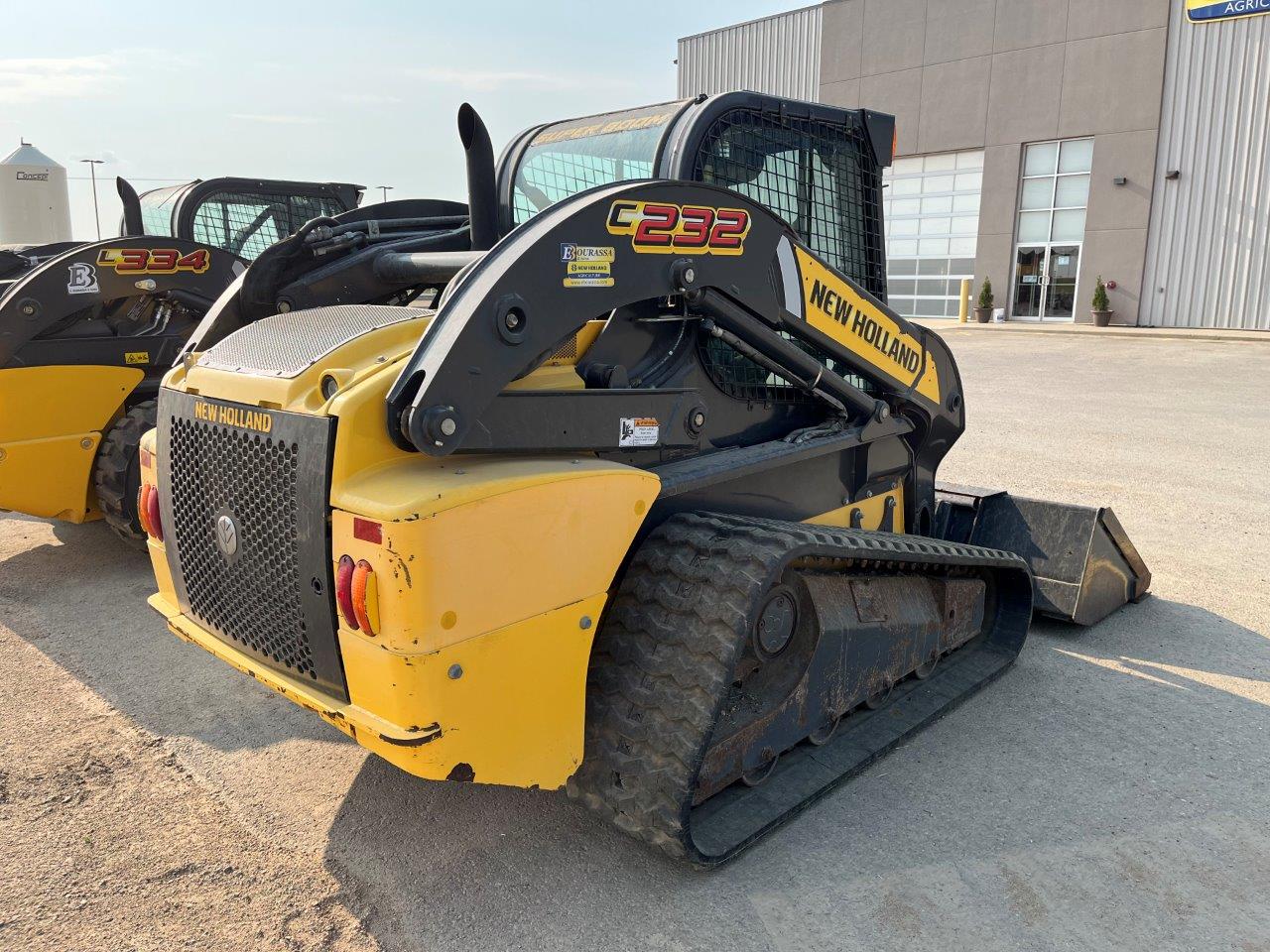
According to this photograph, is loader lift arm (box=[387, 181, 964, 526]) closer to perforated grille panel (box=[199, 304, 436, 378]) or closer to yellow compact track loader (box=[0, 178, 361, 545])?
perforated grille panel (box=[199, 304, 436, 378])

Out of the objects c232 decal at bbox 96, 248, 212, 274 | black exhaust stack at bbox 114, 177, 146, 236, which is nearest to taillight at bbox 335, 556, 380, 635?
c232 decal at bbox 96, 248, 212, 274

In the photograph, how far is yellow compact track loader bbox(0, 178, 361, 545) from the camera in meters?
5.40

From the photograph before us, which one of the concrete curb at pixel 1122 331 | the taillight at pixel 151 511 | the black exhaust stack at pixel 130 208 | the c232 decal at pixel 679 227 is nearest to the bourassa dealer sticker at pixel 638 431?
the c232 decal at pixel 679 227

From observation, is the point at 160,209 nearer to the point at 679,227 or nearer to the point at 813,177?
the point at 813,177

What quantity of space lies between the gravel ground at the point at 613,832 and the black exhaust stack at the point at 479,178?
1.90 m

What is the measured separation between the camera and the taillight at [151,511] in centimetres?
326

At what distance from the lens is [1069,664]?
4.42 m

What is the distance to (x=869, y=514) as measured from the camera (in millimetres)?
4371

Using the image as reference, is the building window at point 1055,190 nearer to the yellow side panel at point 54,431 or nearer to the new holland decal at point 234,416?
the yellow side panel at point 54,431

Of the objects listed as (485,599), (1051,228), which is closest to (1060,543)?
(485,599)

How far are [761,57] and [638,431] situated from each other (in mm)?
29386

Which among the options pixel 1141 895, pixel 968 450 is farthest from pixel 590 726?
pixel 968 450

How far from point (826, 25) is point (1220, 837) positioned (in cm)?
2768

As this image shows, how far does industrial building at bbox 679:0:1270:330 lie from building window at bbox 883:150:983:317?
0.14ft
